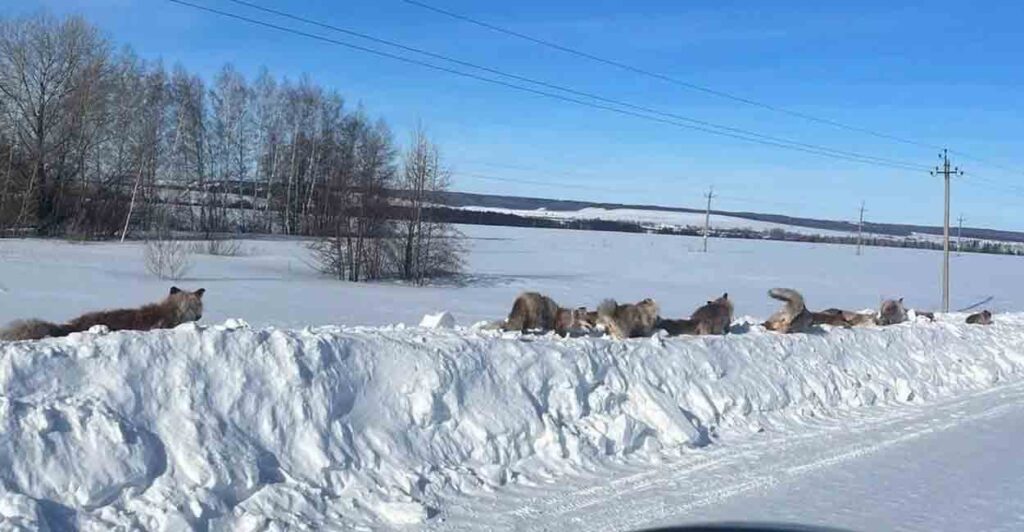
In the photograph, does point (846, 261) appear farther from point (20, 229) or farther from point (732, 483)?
point (732, 483)

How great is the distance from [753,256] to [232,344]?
256 ft

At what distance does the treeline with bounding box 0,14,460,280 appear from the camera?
167 ft

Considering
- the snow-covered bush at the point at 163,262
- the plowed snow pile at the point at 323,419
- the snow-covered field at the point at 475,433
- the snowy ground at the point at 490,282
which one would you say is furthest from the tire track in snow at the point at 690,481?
the snow-covered bush at the point at 163,262

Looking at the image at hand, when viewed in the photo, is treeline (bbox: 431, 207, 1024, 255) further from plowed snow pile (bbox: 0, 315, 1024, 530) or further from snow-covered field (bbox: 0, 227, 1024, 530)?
plowed snow pile (bbox: 0, 315, 1024, 530)

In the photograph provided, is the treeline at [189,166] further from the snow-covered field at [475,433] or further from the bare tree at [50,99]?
the snow-covered field at [475,433]

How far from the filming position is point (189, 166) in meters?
78.1

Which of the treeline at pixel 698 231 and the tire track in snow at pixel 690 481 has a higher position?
the treeline at pixel 698 231

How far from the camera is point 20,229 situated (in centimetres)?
5797

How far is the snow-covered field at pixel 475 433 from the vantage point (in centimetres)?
745

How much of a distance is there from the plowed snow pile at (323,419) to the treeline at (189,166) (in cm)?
3814

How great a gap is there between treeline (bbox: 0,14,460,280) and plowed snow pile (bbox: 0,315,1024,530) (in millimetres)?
38142

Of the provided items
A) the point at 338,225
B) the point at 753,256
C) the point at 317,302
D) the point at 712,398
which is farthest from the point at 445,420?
the point at 753,256

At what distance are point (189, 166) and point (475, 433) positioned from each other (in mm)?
73673

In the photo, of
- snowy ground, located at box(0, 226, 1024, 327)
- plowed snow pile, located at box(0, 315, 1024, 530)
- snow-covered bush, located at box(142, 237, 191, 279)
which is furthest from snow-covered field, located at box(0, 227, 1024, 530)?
snow-covered bush, located at box(142, 237, 191, 279)
